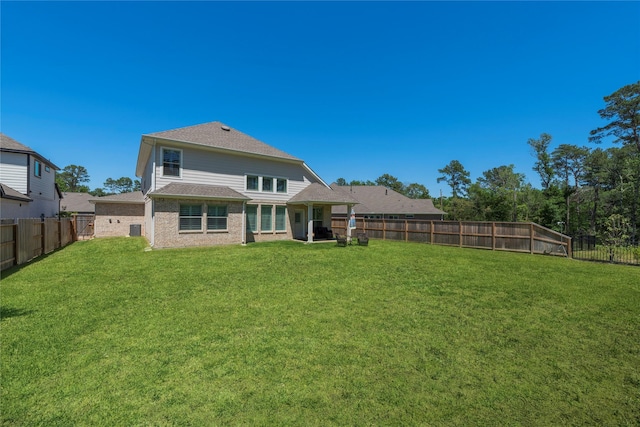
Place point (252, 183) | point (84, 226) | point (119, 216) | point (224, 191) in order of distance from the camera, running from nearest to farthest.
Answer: point (224, 191) → point (252, 183) → point (119, 216) → point (84, 226)

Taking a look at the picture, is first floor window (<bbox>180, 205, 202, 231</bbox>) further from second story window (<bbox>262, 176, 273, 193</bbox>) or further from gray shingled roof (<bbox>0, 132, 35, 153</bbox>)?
gray shingled roof (<bbox>0, 132, 35, 153</bbox>)

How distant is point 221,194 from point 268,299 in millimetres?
10106

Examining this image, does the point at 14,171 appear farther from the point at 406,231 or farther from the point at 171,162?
the point at 406,231

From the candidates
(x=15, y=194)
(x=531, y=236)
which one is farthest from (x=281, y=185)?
(x=15, y=194)

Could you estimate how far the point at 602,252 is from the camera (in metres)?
13.2

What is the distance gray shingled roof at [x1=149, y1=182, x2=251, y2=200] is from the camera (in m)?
13.3

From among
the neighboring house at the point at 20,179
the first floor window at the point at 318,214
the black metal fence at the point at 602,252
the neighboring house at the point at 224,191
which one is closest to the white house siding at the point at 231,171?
the neighboring house at the point at 224,191

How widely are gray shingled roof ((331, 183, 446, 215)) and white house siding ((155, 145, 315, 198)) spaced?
535 inches

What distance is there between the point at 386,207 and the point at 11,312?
33.1 m

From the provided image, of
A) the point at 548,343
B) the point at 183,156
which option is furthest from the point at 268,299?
the point at 183,156

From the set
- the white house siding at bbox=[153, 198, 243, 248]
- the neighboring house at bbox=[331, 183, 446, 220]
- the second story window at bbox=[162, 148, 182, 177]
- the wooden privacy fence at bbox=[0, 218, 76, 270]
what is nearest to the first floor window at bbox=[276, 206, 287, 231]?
the white house siding at bbox=[153, 198, 243, 248]

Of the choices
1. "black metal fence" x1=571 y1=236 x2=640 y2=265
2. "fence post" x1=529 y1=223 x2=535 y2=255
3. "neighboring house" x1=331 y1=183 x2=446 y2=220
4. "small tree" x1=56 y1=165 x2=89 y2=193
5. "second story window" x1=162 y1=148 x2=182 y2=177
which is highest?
"small tree" x1=56 y1=165 x2=89 y2=193

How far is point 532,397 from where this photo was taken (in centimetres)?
310

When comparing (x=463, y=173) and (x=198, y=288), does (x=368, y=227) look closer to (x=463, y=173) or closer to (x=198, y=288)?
(x=198, y=288)
